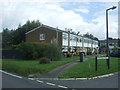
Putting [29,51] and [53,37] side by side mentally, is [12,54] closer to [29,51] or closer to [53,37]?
[29,51]

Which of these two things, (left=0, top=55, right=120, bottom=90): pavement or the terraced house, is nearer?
(left=0, top=55, right=120, bottom=90): pavement

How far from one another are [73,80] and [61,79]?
2.78 ft

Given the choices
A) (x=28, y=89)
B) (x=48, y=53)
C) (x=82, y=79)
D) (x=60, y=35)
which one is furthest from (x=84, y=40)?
(x=28, y=89)

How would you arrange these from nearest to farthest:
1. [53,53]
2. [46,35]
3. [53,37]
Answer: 1. [53,53]
2. [53,37]
3. [46,35]

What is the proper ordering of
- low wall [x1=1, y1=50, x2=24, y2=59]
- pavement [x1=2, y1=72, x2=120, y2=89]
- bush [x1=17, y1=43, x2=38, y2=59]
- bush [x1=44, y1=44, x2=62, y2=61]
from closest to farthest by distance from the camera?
pavement [x1=2, y1=72, x2=120, y2=89] → bush [x1=44, y1=44, x2=62, y2=61] → bush [x1=17, y1=43, x2=38, y2=59] → low wall [x1=1, y1=50, x2=24, y2=59]

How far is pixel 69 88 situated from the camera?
8.86 meters

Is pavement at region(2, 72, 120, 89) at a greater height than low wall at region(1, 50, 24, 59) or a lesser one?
lesser

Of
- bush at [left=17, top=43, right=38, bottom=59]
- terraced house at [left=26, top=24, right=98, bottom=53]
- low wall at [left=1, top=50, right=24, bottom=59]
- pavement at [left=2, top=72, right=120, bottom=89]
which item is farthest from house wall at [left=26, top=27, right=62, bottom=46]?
pavement at [left=2, top=72, right=120, bottom=89]

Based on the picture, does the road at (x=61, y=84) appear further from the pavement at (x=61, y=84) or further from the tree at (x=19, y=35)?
the tree at (x=19, y=35)

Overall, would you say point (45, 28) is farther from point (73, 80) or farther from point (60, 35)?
point (73, 80)

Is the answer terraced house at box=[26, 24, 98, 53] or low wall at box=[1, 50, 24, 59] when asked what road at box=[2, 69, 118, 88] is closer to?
low wall at box=[1, 50, 24, 59]

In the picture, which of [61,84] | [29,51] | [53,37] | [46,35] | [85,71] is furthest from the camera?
[46,35]

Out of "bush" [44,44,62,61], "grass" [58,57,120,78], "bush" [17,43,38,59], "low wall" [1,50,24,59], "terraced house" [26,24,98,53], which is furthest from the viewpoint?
"terraced house" [26,24,98,53]

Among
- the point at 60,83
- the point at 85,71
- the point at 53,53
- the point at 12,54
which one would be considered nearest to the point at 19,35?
the point at 12,54
